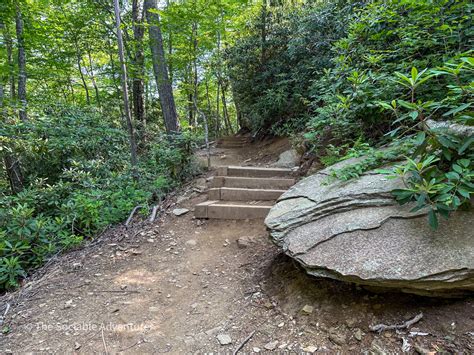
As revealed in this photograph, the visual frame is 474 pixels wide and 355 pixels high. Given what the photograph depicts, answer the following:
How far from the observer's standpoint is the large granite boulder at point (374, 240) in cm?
145

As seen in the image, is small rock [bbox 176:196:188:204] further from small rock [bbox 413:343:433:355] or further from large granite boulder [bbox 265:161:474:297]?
small rock [bbox 413:343:433:355]

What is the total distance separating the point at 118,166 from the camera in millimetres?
5719

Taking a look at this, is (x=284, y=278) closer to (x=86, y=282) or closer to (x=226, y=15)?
(x=86, y=282)

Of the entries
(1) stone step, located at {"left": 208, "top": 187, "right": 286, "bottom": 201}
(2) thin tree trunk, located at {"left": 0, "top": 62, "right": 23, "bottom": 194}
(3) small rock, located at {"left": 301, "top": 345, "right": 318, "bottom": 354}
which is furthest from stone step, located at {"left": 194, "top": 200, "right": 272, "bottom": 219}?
(2) thin tree trunk, located at {"left": 0, "top": 62, "right": 23, "bottom": 194}

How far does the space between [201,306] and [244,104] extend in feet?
24.2

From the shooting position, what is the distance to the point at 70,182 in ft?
15.9

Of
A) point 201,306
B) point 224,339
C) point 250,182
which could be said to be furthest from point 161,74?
point 224,339

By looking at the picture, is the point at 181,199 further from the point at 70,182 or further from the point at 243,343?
the point at 243,343

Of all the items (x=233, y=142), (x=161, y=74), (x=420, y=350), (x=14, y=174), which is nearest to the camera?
(x=420, y=350)

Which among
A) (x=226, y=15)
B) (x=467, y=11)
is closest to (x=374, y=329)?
(x=467, y=11)

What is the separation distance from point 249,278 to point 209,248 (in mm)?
907

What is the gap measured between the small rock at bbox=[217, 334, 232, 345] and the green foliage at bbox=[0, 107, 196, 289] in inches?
105

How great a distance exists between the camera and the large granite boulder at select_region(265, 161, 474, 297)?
1454 millimetres

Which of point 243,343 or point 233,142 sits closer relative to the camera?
point 243,343
